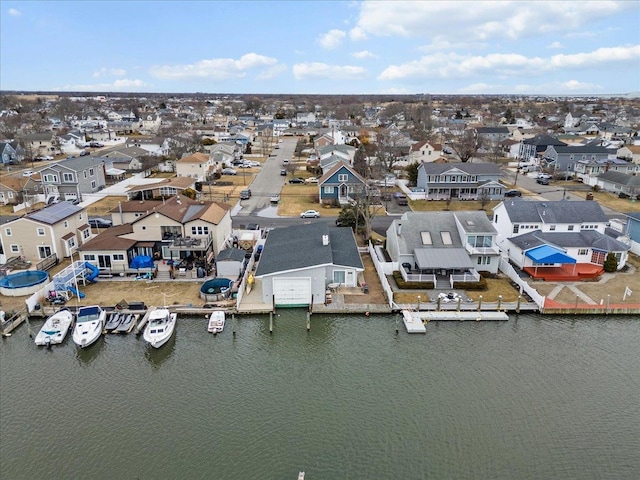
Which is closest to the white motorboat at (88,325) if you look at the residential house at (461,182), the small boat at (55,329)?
the small boat at (55,329)

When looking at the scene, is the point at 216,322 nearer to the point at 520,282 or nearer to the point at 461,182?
the point at 520,282

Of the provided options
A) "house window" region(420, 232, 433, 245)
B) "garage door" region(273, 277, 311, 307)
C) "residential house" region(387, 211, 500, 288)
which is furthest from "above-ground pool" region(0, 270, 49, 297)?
"house window" region(420, 232, 433, 245)

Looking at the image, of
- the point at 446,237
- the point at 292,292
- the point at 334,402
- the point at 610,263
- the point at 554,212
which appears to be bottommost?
the point at 334,402

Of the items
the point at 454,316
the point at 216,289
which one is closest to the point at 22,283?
the point at 216,289

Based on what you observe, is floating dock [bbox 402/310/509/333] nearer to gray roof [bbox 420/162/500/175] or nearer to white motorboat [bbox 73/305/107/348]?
white motorboat [bbox 73/305/107/348]

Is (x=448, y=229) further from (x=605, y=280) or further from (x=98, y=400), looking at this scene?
(x=98, y=400)

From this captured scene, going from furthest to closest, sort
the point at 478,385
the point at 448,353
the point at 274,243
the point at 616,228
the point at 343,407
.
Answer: the point at 616,228 < the point at 274,243 < the point at 448,353 < the point at 478,385 < the point at 343,407

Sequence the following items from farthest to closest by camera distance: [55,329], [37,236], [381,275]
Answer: [37,236], [381,275], [55,329]

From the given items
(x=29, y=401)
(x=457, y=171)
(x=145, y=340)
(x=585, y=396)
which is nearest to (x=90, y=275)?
(x=145, y=340)
